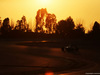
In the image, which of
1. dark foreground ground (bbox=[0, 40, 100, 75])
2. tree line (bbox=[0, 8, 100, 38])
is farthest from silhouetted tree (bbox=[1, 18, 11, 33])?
dark foreground ground (bbox=[0, 40, 100, 75])

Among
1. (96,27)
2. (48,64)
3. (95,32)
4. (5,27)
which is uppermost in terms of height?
(5,27)

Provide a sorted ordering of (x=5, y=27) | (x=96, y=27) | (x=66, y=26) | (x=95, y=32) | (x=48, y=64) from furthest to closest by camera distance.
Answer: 1. (x=5, y=27)
2. (x=66, y=26)
3. (x=96, y=27)
4. (x=95, y=32)
5. (x=48, y=64)

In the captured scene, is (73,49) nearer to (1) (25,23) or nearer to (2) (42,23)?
(2) (42,23)

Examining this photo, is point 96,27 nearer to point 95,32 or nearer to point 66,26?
point 95,32

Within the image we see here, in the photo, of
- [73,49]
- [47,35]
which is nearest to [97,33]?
[47,35]

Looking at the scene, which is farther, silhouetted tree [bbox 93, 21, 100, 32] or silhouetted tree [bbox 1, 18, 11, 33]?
silhouetted tree [bbox 1, 18, 11, 33]

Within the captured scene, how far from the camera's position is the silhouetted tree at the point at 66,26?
154250 mm

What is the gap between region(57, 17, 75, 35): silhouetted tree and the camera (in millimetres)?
154250

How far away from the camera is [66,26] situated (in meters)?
158

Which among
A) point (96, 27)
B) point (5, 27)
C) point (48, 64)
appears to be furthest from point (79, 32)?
point (48, 64)

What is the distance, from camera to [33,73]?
20484mm

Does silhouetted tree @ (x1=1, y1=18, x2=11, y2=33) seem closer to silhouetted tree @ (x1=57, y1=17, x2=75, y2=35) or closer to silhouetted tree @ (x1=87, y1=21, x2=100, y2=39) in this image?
silhouetted tree @ (x1=57, y1=17, x2=75, y2=35)

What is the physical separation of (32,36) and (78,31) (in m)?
21.2

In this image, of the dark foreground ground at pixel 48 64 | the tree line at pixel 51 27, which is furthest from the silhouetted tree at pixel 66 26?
the dark foreground ground at pixel 48 64
